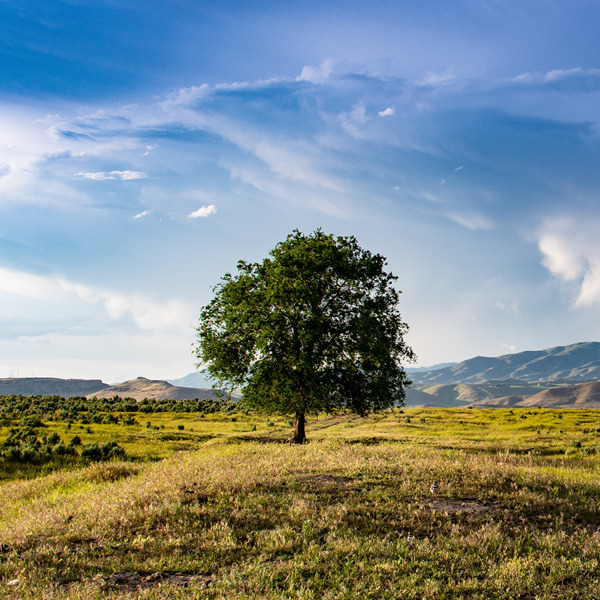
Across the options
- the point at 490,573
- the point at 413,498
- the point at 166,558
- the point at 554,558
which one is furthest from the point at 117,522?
the point at 554,558

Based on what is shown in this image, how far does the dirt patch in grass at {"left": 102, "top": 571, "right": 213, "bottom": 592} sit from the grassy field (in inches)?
1.1

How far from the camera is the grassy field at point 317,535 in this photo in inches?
263

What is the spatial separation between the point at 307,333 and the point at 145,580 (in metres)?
22.0

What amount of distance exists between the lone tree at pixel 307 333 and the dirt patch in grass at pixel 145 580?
21.2 meters

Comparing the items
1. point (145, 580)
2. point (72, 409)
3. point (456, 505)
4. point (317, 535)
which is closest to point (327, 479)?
point (456, 505)

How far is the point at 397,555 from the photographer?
755 centimetres

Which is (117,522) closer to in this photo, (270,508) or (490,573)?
(270,508)

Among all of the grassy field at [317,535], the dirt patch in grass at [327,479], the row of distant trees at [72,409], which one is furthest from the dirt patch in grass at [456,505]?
the row of distant trees at [72,409]

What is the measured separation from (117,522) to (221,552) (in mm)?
3053

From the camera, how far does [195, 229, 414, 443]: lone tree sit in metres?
30.0

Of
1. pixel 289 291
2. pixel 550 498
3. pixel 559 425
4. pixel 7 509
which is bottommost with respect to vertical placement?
pixel 559 425

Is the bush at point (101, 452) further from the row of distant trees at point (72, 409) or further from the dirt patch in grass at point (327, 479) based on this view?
the row of distant trees at point (72, 409)

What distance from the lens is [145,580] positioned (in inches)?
278

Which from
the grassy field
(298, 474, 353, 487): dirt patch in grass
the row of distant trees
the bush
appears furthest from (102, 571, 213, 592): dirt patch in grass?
the row of distant trees
